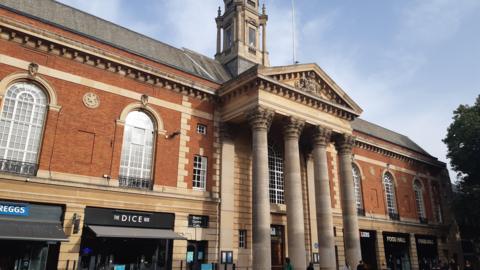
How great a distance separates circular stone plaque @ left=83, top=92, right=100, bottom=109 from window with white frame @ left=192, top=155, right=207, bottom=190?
619cm

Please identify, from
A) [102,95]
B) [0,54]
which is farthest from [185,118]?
[0,54]

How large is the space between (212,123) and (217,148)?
160cm

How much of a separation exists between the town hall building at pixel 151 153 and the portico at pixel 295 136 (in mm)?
81

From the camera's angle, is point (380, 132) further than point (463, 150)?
Yes

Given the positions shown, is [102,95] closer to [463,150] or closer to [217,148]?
[217,148]

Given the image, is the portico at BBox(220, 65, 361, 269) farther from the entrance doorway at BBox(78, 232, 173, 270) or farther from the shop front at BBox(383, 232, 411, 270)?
the shop front at BBox(383, 232, 411, 270)

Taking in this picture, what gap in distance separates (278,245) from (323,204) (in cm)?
407

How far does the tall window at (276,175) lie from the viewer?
25.7 m

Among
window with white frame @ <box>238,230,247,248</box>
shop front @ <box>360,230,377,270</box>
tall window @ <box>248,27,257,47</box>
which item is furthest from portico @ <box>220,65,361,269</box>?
tall window @ <box>248,27,257,47</box>

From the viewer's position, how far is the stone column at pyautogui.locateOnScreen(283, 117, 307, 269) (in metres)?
21.0

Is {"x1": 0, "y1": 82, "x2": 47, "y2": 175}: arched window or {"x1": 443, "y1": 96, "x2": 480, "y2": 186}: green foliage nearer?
{"x1": 0, "y1": 82, "x2": 47, "y2": 175}: arched window

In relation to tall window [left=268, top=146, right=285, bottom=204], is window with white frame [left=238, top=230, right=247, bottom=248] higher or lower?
lower

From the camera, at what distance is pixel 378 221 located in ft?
109

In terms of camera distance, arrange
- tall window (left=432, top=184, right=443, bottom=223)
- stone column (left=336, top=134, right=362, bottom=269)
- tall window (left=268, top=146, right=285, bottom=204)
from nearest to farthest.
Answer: stone column (left=336, top=134, right=362, bottom=269) → tall window (left=268, top=146, right=285, bottom=204) → tall window (left=432, top=184, right=443, bottom=223)
